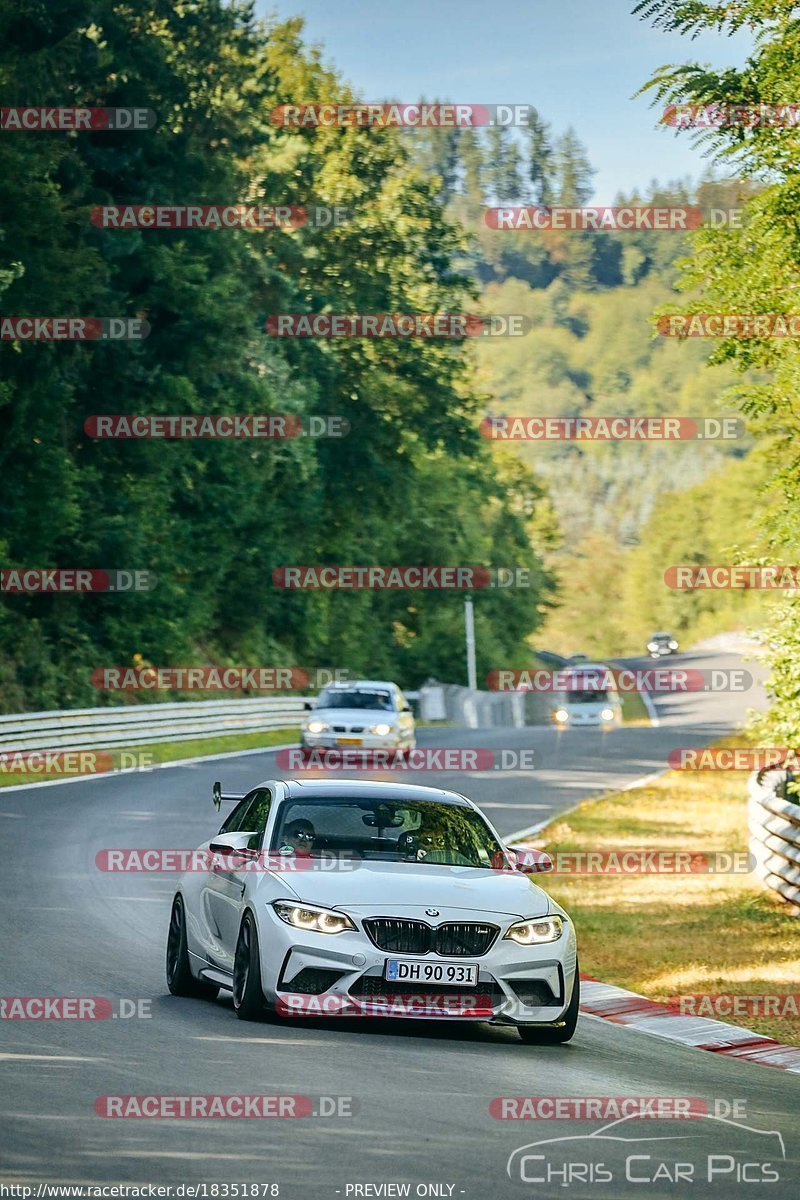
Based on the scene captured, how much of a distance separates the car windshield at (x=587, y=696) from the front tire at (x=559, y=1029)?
44839mm

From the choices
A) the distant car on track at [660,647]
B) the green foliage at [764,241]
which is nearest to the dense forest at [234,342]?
the green foliage at [764,241]

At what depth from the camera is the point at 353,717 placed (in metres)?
34.6

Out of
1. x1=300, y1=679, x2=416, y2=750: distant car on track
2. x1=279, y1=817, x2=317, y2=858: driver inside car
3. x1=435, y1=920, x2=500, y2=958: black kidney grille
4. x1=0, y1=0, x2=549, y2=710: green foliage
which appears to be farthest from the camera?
x1=0, y1=0, x2=549, y2=710: green foliage

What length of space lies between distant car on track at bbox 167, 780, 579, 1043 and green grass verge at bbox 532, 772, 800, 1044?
2328 mm

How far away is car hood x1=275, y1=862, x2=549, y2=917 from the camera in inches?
387

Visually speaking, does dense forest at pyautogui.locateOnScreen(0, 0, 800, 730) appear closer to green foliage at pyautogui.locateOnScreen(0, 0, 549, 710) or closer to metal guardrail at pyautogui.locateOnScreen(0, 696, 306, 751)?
green foliage at pyautogui.locateOnScreen(0, 0, 549, 710)

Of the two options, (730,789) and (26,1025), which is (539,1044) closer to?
(26,1025)

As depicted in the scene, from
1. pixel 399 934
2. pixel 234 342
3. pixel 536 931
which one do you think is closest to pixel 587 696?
pixel 234 342

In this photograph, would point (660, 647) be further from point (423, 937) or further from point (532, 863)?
point (423, 937)

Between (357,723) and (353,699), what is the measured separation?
5.08 ft

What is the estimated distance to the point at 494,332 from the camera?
182 feet

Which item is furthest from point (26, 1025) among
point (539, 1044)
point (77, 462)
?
point (77, 462)

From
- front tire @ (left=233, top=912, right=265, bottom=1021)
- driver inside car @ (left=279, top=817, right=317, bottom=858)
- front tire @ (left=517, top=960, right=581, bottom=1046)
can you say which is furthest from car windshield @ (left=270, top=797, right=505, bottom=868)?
Answer: front tire @ (left=517, top=960, right=581, bottom=1046)

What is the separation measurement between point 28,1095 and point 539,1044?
333 centimetres
